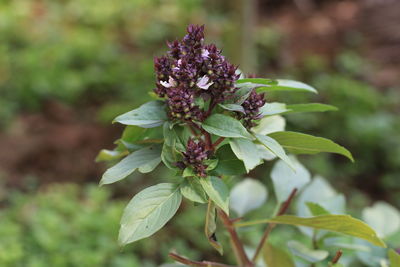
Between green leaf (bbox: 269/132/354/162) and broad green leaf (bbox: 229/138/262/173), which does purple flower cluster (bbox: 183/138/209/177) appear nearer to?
broad green leaf (bbox: 229/138/262/173)

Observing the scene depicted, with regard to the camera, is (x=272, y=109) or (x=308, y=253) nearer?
(x=272, y=109)

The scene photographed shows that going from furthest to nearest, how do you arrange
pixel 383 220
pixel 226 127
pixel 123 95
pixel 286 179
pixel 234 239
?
pixel 123 95 → pixel 383 220 → pixel 286 179 → pixel 234 239 → pixel 226 127

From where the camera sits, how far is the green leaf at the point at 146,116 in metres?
0.79

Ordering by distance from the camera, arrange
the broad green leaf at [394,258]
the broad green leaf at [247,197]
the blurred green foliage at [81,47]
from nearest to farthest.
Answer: the broad green leaf at [394,258], the broad green leaf at [247,197], the blurred green foliage at [81,47]

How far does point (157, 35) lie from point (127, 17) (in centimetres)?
40

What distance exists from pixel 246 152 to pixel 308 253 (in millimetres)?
412

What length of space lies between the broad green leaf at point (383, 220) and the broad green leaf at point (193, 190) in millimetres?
672

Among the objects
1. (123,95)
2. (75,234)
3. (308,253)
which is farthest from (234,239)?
(123,95)

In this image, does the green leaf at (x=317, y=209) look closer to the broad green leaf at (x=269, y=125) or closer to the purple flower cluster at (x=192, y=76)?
the broad green leaf at (x=269, y=125)

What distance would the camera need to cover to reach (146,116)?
2.64 ft

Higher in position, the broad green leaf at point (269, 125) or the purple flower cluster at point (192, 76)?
the purple flower cluster at point (192, 76)

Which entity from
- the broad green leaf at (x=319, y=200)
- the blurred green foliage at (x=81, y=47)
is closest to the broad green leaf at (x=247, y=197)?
the broad green leaf at (x=319, y=200)

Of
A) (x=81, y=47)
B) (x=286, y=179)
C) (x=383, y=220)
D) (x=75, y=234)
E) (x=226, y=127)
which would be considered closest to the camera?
(x=226, y=127)

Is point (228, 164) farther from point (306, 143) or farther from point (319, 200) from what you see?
point (319, 200)
